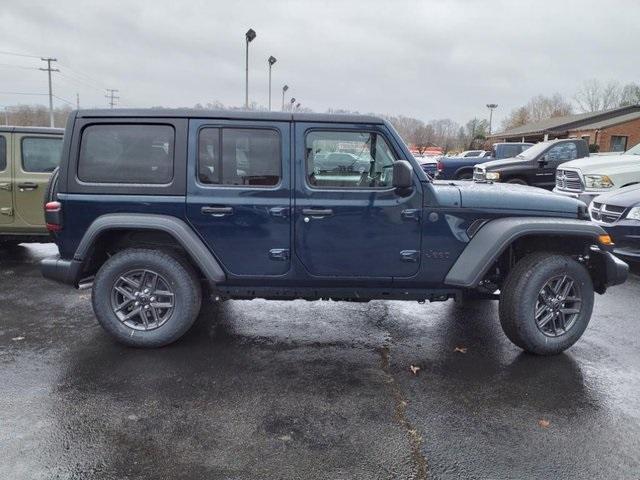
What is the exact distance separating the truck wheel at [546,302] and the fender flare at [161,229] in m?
2.44

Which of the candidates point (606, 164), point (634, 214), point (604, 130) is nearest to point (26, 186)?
point (634, 214)

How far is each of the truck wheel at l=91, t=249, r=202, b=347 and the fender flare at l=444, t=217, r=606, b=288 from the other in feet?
7.23

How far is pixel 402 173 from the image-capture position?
151 inches

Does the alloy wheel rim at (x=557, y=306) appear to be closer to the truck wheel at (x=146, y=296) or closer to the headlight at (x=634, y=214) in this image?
the truck wheel at (x=146, y=296)

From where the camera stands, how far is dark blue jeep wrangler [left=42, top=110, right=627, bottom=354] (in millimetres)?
4051

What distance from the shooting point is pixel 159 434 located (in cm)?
301

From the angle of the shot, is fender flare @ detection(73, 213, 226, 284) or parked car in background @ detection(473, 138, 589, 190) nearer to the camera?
fender flare @ detection(73, 213, 226, 284)

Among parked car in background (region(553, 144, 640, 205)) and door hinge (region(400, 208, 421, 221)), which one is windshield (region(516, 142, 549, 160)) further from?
door hinge (region(400, 208, 421, 221))

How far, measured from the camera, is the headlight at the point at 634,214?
673 centimetres

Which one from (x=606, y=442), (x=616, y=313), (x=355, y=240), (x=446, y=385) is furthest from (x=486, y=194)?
(x=616, y=313)

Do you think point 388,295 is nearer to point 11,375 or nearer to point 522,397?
point 522,397

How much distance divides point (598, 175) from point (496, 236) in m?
7.11

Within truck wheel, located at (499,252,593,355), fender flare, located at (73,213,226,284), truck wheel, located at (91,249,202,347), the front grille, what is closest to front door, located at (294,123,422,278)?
fender flare, located at (73,213,226,284)

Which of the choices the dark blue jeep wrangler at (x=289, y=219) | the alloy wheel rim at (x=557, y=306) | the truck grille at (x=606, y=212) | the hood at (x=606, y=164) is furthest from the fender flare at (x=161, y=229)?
the hood at (x=606, y=164)
